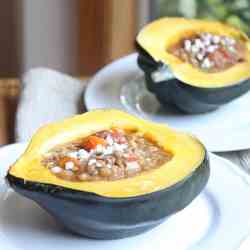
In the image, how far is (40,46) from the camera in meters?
2.12

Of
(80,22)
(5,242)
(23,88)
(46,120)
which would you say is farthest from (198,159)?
(80,22)

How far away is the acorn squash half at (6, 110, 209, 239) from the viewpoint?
2.41 feet

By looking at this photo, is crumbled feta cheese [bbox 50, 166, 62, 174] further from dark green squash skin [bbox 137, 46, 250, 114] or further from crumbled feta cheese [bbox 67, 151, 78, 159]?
dark green squash skin [bbox 137, 46, 250, 114]

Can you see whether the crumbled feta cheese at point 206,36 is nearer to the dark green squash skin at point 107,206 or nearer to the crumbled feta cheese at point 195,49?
the crumbled feta cheese at point 195,49

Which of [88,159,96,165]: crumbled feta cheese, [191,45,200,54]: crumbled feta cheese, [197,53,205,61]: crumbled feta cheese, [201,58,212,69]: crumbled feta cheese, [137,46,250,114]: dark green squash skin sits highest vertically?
[88,159,96,165]: crumbled feta cheese

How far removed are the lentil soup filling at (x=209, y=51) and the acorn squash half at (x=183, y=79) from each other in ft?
0.03

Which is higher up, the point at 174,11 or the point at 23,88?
the point at 23,88

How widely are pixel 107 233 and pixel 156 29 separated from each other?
0.47m

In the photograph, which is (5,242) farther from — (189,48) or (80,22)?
(80,22)

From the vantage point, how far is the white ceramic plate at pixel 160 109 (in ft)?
3.39

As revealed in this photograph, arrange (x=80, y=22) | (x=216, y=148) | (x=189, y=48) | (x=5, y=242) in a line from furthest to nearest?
(x=80, y=22), (x=189, y=48), (x=216, y=148), (x=5, y=242)

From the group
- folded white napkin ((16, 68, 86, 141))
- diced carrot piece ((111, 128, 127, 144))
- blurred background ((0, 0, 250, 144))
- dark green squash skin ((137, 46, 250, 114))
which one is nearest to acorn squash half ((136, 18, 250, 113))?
dark green squash skin ((137, 46, 250, 114))

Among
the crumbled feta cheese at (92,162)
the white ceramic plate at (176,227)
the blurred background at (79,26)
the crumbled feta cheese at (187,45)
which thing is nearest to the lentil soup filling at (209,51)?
the crumbled feta cheese at (187,45)

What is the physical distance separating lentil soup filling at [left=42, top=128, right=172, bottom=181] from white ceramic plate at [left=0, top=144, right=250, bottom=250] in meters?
0.07
